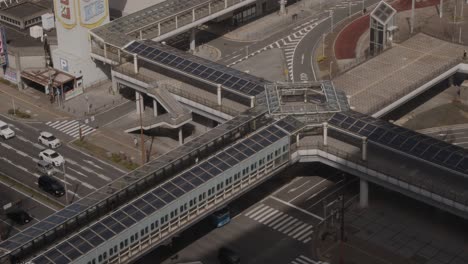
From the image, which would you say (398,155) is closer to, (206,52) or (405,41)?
(405,41)

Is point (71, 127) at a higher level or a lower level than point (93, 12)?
lower

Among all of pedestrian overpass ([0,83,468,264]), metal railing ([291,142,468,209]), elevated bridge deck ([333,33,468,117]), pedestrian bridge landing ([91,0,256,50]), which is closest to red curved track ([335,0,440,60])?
elevated bridge deck ([333,33,468,117])

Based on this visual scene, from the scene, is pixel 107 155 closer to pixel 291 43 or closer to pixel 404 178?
pixel 404 178

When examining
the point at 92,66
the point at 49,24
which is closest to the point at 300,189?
the point at 92,66

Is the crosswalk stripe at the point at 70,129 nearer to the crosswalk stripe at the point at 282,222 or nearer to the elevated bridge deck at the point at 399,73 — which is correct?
the elevated bridge deck at the point at 399,73

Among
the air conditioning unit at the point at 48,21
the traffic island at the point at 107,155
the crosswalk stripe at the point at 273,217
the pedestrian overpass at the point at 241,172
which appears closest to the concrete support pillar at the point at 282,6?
the air conditioning unit at the point at 48,21

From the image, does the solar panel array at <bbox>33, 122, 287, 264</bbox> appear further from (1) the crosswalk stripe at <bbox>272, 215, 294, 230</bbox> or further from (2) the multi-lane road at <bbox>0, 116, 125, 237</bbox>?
(2) the multi-lane road at <bbox>0, 116, 125, 237</bbox>

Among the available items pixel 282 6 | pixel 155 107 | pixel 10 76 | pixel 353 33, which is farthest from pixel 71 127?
pixel 353 33
